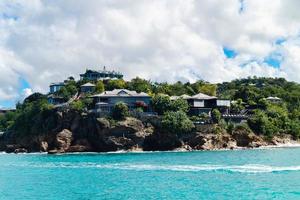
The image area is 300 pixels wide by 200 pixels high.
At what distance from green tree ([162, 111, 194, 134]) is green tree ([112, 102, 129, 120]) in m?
6.57

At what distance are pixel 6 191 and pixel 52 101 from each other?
66.8 m

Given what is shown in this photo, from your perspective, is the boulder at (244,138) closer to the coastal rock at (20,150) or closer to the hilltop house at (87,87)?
the hilltop house at (87,87)

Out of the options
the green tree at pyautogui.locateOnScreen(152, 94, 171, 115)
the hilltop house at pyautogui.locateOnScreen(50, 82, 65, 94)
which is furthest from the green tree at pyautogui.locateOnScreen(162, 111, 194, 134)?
the hilltop house at pyautogui.locateOnScreen(50, 82, 65, 94)

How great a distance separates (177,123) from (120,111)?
10015 mm

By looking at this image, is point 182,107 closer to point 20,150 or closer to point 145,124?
point 145,124

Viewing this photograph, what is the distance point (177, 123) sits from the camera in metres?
82.6

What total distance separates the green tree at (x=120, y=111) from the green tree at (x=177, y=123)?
6573mm

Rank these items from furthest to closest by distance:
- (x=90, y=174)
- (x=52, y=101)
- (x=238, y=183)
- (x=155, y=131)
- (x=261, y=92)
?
(x=261, y=92)
(x=52, y=101)
(x=155, y=131)
(x=90, y=174)
(x=238, y=183)

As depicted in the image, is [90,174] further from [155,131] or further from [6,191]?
[155,131]

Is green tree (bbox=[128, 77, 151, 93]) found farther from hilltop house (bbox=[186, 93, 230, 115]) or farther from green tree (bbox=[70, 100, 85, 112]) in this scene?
green tree (bbox=[70, 100, 85, 112])

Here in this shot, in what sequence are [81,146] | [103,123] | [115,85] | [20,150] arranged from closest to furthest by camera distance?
[103,123] → [81,146] → [20,150] → [115,85]

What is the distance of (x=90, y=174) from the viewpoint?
152 ft

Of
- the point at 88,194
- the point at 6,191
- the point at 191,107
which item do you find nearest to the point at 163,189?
the point at 88,194

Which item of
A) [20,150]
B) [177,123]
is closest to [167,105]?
[177,123]
